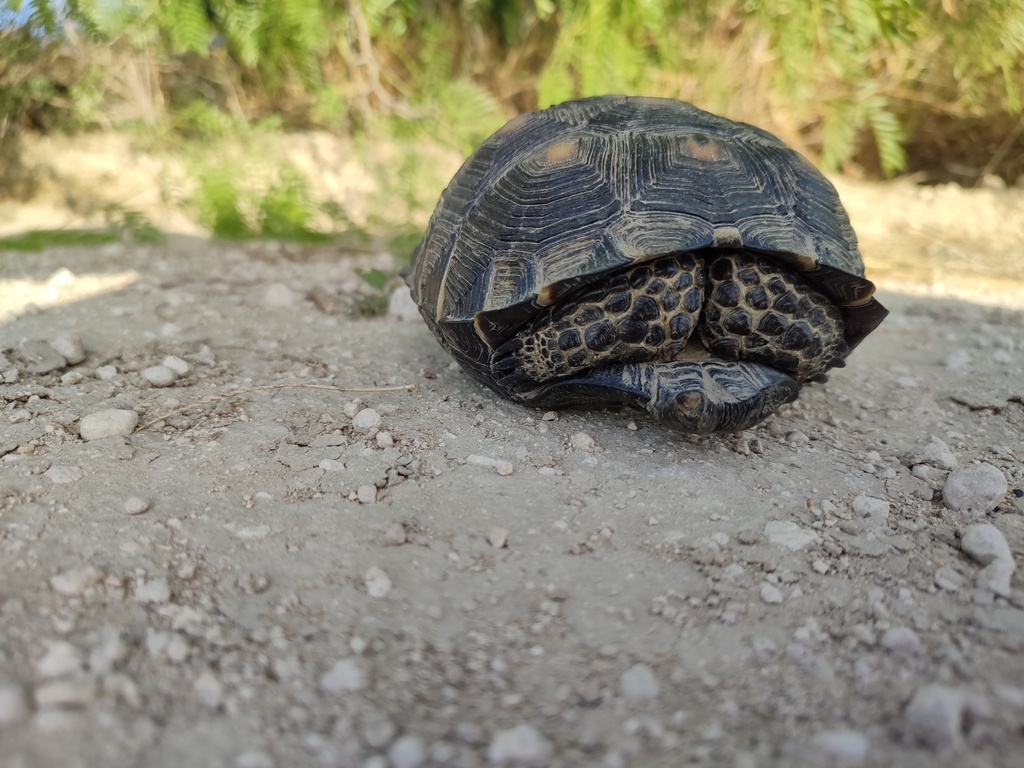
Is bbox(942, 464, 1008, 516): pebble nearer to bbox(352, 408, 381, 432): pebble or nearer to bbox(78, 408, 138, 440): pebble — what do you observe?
bbox(352, 408, 381, 432): pebble

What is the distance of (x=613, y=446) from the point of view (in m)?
1.98

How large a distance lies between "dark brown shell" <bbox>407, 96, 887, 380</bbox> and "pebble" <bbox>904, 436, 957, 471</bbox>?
14.2 inches

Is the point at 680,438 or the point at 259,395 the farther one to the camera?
the point at 259,395

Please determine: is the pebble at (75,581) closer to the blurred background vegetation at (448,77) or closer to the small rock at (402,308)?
the small rock at (402,308)

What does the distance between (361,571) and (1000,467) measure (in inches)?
69.2

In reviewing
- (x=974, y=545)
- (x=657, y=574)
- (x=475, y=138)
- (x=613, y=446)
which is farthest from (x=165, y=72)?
(x=974, y=545)

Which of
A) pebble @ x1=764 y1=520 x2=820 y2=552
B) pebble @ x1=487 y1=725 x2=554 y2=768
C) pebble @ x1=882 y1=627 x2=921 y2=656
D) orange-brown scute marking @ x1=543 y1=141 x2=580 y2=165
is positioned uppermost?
orange-brown scute marking @ x1=543 y1=141 x2=580 y2=165

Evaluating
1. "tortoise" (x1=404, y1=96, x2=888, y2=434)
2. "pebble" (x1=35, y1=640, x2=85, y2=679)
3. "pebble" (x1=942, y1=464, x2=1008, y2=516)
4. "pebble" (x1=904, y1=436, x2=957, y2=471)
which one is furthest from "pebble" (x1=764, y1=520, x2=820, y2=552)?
"pebble" (x1=35, y1=640, x2=85, y2=679)

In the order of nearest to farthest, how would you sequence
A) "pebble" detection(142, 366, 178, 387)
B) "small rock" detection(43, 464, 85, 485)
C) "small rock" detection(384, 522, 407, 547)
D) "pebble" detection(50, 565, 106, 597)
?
1. "pebble" detection(50, 565, 106, 597)
2. "small rock" detection(384, 522, 407, 547)
3. "small rock" detection(43, 464, 85, 485)
4. "pebble" detection(142, 366, 178, 387)

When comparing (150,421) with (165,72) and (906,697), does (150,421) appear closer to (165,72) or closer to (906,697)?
(906,697)

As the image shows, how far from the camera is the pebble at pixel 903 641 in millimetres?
1265

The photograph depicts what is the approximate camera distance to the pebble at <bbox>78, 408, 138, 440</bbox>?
6.23 ft

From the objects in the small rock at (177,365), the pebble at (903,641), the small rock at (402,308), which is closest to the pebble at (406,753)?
the pebble at (903,641)

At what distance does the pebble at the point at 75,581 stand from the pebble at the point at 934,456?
6.59 ft
